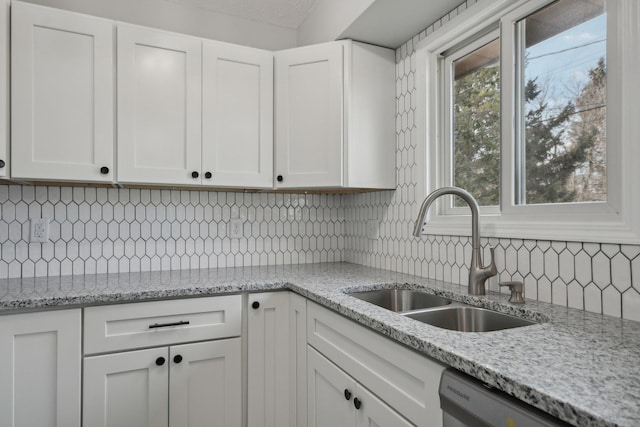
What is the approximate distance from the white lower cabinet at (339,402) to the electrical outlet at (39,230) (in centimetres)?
147

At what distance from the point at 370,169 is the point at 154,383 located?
145cm

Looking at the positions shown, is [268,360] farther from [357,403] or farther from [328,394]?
[357,403]

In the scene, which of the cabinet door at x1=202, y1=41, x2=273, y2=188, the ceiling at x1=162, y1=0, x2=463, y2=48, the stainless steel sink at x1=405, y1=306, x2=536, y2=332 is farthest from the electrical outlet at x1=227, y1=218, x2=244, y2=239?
the stainless steel sink at x1=405, y1=306, x2=536, y2=332

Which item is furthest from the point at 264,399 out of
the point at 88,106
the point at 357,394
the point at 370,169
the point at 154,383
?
the point at 88,106

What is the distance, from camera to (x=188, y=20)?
7.61 ft

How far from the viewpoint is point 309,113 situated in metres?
2.11

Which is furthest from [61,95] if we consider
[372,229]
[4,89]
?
[372,229]

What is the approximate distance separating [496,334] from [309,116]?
1500mm

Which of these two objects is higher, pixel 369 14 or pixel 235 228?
pixel 369 14

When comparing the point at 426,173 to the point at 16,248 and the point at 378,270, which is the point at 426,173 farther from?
the point at 16,248

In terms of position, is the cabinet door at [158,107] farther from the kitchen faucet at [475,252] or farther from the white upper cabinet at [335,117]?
the kitchen faucet at [475,252]

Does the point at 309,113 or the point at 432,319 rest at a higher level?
the point at 309,113

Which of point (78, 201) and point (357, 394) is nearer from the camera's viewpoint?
point (357, 394)

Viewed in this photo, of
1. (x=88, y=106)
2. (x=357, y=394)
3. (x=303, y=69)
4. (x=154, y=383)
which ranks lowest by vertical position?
(x=154, y=383)
